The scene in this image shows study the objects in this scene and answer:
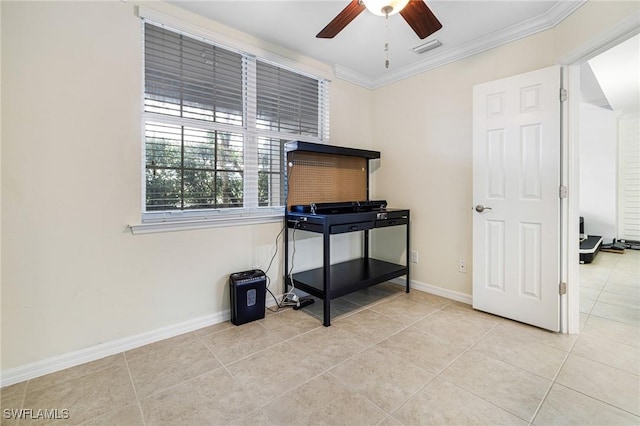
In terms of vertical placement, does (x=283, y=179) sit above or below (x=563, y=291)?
above

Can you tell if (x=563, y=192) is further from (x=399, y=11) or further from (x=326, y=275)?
(x=326, y=275)

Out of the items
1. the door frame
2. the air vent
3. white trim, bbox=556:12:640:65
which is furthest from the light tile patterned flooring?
the air vent

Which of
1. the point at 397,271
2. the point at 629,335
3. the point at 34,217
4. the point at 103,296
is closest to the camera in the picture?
the point at 34,217

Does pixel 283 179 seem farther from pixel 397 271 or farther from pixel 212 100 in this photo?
pixel 397 271

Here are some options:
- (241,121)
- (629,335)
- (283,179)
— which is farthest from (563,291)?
(241,121)

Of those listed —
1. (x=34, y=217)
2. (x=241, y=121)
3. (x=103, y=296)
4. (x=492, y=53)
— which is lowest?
(x=103, y=296)

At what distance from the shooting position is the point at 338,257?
3.38 m

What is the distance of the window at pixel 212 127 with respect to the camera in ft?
7.09

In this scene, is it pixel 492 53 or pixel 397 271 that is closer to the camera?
pixel 492 53

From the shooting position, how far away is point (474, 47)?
2.71 meters

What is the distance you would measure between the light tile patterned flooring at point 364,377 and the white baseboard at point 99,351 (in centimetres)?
6

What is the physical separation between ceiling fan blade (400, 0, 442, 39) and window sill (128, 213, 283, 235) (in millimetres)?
1850

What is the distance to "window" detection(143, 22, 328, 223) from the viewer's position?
2.16 metres

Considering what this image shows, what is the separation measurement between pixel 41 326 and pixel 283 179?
203cm
